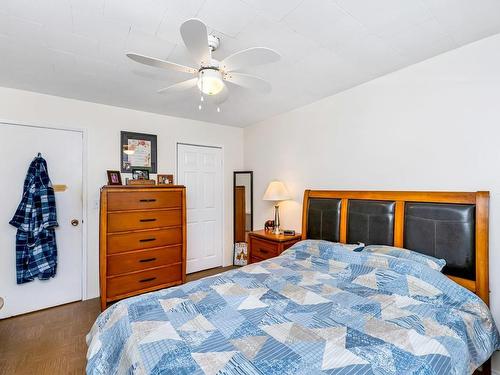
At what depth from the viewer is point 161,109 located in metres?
3.44

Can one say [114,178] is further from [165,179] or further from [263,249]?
[263,249]

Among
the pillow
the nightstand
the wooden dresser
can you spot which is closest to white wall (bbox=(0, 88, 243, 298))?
the wooden dresser

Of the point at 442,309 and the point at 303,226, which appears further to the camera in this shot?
the point at 303,226

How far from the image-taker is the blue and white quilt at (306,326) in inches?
41.9

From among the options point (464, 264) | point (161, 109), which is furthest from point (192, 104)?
point (464, 264)

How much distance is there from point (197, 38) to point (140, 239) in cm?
244

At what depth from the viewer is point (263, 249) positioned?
3.28 meters

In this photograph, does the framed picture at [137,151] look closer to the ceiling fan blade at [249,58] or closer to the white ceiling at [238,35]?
the white ceiling at [238,35]

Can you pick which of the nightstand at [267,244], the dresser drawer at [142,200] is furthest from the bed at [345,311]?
the dresser drawer at [142,200]

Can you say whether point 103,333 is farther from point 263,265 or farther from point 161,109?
point 161,109

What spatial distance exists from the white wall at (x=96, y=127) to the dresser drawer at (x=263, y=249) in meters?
1.61

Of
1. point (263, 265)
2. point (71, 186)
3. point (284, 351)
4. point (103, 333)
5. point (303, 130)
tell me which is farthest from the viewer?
point (303, 130)

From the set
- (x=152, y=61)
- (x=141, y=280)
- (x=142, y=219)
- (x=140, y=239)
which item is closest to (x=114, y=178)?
(x=142, y=219)

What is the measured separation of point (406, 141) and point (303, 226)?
1.40 metres
